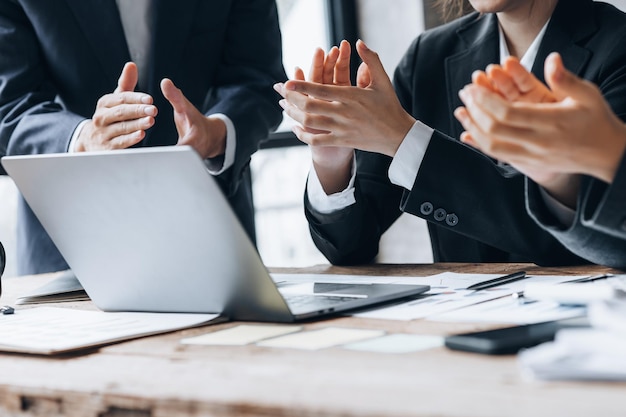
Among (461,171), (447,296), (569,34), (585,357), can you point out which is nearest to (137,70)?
(461,171)

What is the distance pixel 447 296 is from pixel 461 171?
1.12 ft

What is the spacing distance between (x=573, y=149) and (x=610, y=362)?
317mm

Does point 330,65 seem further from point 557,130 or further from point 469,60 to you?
point 557,130

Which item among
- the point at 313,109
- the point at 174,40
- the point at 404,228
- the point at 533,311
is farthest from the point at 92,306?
the point at 404,228

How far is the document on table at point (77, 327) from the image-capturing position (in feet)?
3.37

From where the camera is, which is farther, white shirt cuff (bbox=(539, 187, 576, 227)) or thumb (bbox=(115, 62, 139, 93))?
thumb (bbox=(115, 62, 139, 93))

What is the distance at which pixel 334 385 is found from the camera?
722 mm

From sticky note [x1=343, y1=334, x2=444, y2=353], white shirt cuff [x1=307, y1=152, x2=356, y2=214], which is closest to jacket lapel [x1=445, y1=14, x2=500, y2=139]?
white shirt cuff [x1=307, y1=152, x2=356, y2=214]

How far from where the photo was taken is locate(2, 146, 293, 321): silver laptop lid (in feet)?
3.35

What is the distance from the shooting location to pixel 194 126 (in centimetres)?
170

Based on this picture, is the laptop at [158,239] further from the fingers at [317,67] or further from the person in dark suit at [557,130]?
the fingers at [317,67]

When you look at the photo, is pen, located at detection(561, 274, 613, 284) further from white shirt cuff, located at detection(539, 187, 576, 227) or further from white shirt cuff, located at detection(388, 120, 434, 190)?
white shirt cuff, located at detection(388, 120, 434, 190)

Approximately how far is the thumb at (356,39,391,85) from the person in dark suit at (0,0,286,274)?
54 centimetres

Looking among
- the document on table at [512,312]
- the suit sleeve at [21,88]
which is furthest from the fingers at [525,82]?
the suit sleeve at [21,88]
